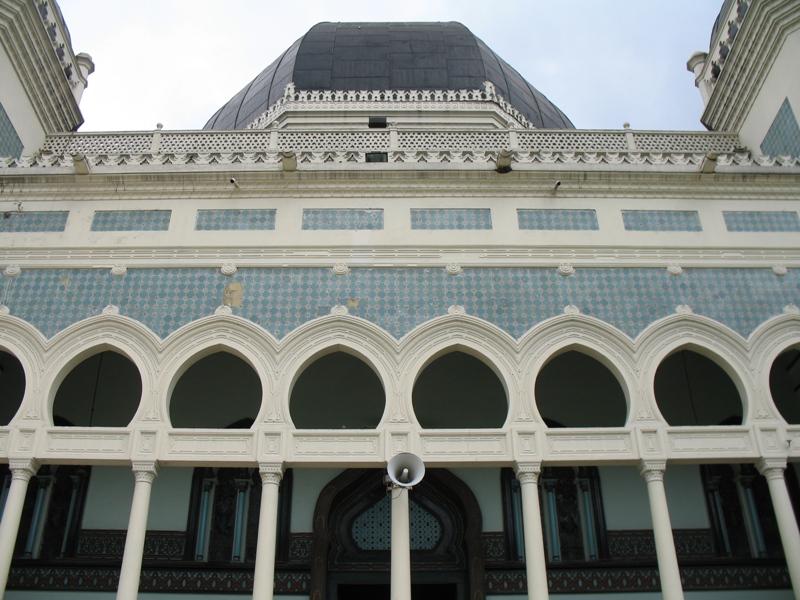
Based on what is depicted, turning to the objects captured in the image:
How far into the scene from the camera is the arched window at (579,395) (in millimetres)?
10992

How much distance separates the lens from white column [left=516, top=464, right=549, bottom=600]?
302 inches

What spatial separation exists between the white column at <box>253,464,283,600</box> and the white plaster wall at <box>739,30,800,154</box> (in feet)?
29.6

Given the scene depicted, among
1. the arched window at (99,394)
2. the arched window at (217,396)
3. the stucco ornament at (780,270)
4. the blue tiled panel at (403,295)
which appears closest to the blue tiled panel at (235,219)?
the blue tiled panel at (403,295)

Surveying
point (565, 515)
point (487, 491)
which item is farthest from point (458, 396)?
point (565, 515)

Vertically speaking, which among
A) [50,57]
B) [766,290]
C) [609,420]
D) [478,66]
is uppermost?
[478,66]

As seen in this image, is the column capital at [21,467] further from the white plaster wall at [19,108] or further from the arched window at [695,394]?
the arched window at [695,394]

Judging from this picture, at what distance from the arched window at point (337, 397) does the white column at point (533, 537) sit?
127 inches

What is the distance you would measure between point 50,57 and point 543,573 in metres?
11.2

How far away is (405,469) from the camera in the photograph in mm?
7750

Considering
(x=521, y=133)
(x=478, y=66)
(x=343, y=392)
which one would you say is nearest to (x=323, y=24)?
(x=478, y=66)

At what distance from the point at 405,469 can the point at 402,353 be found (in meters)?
1.54

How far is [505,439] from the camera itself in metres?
8.34

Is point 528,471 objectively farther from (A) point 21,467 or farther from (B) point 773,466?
(A) point 21,467

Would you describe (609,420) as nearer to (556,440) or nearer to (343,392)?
(556,440)
